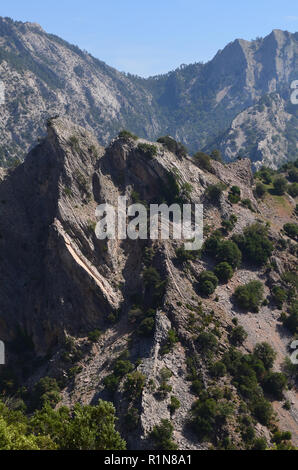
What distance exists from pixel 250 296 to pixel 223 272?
6532 mm

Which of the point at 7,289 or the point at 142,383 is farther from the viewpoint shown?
the point at 7,289

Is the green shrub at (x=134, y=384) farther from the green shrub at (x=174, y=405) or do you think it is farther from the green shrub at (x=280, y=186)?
the green shrub at (x=280, y=186)

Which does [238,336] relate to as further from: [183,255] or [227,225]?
[227,225]

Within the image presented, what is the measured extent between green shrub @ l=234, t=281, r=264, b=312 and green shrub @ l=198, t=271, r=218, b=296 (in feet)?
14.5

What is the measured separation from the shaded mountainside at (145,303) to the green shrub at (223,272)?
182 mm

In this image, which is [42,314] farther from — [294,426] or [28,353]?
[294,426]

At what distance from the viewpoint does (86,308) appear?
7438cm

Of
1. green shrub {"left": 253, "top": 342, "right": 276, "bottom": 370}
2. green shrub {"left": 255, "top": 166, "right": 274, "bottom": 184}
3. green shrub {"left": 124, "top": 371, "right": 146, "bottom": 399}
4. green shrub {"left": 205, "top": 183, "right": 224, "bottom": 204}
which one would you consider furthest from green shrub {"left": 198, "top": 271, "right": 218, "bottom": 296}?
green shrub {"left": 255, "top": 166, "right": 274, "bottom": 184}

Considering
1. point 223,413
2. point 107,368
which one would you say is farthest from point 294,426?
point 107,368

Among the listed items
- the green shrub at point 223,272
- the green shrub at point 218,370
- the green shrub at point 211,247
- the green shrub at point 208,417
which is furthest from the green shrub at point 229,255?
the green shrub at point 208,417

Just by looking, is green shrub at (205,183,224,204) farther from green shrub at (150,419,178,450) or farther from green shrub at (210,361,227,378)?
green shrub at (150,419,178,450)

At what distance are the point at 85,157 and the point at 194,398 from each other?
50958mm

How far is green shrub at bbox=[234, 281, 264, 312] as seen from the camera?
76.5m

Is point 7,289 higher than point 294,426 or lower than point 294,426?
higher
